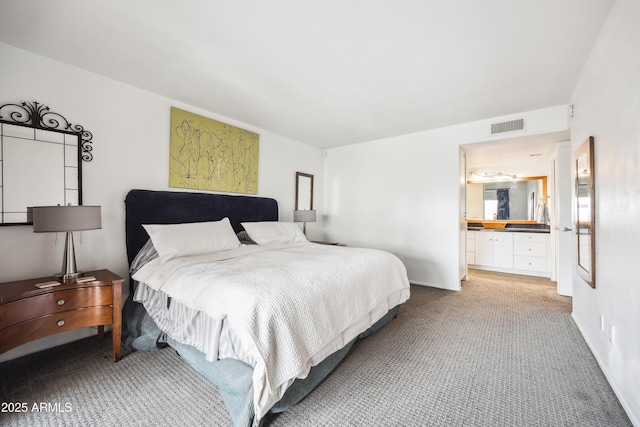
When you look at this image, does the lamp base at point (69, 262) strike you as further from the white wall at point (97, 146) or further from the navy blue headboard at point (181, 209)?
the navy blue headboard at point (181, 209)

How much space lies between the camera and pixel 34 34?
2.04 meters

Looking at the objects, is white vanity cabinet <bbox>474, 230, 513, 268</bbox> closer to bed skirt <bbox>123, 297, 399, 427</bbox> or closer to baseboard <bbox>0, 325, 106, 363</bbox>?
bed skirt <bbox>123, 297, 399, 427</bbox>

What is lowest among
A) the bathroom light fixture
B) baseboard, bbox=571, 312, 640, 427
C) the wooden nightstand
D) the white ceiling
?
baseboard, bbox=571, 312, 640, 427

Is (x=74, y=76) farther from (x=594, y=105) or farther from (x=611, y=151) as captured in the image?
(x=594, y=105)

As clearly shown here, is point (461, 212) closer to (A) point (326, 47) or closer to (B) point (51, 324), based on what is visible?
(A) point (326, 47)

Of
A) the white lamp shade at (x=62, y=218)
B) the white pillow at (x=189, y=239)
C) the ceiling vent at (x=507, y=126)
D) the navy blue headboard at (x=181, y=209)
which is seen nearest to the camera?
the white lamp shade at (x=62, y=218)

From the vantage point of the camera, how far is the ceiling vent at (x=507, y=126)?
3543 mm

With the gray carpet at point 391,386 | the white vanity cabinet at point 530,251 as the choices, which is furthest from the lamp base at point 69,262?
the white vanity cabinet at point 530,251

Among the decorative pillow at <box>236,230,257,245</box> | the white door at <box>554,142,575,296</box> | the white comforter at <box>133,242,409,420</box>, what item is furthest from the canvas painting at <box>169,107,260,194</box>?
the white door at <box>554,142,575,296</box>

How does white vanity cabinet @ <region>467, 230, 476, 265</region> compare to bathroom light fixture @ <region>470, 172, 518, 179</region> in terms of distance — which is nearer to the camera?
white vanity cabinet @ <region>467, 230, 476, 265</region>

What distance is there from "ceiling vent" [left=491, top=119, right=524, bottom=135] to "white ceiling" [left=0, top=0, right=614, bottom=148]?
0.86 ft

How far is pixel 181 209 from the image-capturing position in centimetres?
312

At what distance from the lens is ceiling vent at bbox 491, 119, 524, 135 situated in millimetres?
3543

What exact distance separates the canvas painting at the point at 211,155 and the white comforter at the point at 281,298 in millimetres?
1250
